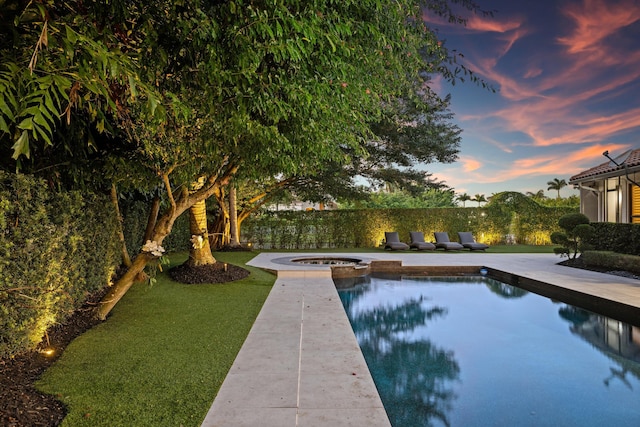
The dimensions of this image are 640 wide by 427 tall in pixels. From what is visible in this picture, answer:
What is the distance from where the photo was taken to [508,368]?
17.4 ft

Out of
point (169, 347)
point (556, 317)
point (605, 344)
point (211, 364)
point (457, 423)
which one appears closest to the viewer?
point (457, 423)

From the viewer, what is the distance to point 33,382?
3715 mm

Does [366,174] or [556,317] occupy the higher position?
[366,174]

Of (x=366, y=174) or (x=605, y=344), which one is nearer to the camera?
(x=605, y=344)

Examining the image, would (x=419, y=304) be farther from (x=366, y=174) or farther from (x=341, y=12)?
(x=366, y=174)

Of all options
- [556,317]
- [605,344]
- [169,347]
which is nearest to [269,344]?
[169,347]

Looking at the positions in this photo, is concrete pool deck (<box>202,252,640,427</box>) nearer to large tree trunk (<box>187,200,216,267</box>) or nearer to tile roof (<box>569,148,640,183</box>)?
large tree trunk (<box>187,200,216,267</box>)

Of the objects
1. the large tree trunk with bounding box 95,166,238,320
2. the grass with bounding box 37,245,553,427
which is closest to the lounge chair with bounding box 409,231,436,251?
the grass with bounding box 37,245,553,427

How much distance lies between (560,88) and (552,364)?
52.8ft

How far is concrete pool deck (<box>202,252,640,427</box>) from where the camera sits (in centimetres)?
313

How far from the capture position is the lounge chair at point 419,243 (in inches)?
720

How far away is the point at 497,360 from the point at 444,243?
13.4 meters

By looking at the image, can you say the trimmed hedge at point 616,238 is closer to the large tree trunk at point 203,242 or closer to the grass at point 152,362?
the grass at point 152,362

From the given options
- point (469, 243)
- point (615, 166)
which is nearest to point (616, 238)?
point (615, 166)
